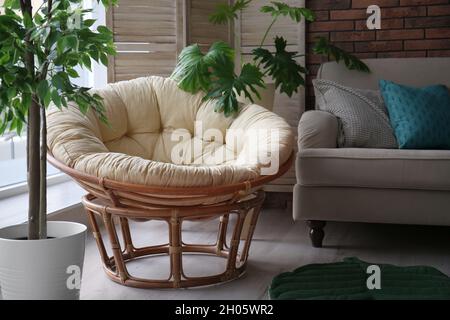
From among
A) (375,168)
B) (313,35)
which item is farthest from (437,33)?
(375,168)

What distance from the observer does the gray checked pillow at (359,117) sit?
3.21 meters

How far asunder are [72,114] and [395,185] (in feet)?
4.66

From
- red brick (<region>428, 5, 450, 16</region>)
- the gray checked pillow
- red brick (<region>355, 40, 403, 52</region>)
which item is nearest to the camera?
the gray checked pillow

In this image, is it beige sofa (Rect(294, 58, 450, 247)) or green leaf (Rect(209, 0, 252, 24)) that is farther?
green leaf (Rect(209, 0, 252, 24))

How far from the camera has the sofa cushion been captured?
9.34 feet

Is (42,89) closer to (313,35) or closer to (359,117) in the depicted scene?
(359,117)

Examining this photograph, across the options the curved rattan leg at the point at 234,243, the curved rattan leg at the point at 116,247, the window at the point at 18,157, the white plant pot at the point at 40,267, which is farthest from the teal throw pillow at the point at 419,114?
the white plant pot at the point at 40,267

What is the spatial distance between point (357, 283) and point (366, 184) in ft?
2.03

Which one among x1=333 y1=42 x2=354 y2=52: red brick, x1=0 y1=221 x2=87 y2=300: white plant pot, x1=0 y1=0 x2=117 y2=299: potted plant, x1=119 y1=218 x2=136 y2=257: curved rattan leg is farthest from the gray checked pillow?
x1=0 y1=221 x2=87 y2=300: white plant pot

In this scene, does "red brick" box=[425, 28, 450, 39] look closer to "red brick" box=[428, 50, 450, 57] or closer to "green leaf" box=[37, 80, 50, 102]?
"red brick" box=[428, 50, 450, 57]

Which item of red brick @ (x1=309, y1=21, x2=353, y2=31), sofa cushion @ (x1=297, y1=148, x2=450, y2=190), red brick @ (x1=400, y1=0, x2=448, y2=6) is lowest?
sofa cushion @ (x1=297, y1=148, x2=450, y2=190)

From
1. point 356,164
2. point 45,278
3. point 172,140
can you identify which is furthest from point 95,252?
point 356,164

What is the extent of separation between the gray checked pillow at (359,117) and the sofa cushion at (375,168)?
0.30m

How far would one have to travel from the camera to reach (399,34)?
12.9 ft
